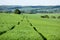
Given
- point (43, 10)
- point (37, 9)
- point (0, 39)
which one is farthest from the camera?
point (43, 10)

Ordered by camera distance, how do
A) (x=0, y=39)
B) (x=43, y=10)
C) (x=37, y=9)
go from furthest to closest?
(x=43, y=10) → (x=37, y=9) → (x=0, y=39)

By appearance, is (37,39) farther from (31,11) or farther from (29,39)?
(31,11)

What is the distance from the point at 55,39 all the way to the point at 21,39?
312 cm

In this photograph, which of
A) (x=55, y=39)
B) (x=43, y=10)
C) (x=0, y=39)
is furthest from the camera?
(x=43, y=10)

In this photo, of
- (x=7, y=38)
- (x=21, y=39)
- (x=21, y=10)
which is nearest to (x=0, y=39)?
(x=7, y=38)

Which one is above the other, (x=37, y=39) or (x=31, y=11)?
(x=37, y=39)

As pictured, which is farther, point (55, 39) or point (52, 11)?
point (52, 11)

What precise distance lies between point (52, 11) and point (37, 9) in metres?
9.36

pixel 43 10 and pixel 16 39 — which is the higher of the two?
pixel 16 39

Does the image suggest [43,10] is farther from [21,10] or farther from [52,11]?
[21,10]

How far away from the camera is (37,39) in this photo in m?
14.1

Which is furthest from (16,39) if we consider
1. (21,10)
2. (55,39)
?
(21,10)

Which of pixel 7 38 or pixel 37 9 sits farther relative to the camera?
pixel 37 9

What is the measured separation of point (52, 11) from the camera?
3034 inches
